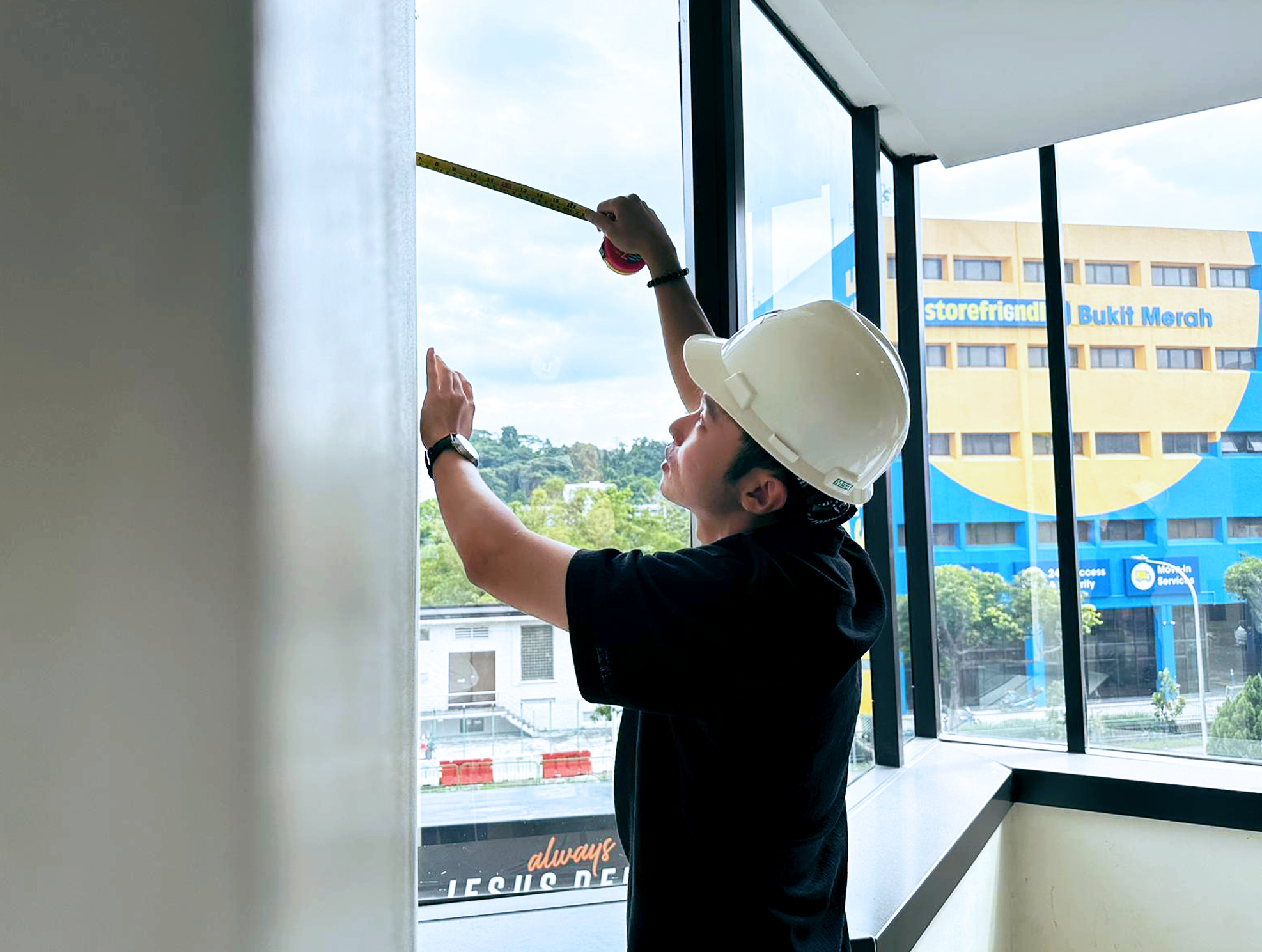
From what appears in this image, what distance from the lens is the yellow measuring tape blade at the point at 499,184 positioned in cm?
102

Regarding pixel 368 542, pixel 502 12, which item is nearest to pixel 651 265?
pixel 502 12

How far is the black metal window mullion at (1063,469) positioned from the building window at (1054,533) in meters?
0.02

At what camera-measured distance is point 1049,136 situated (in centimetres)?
A: 272

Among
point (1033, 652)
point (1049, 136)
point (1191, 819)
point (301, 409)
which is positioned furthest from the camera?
point (1033, 652)

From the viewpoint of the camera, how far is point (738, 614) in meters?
0.96

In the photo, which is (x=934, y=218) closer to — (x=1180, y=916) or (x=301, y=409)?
(x=1180, y=916)

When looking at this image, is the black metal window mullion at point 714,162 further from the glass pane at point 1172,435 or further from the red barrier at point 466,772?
the glass pane at point 1172,435

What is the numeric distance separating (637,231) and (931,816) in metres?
1.61

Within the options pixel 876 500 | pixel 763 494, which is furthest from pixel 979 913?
pixel 763 494

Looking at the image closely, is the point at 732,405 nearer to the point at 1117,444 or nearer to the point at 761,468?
the point at 761,468

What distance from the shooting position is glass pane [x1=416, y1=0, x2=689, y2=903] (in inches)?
49.7

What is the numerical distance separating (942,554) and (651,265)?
6.64 ft

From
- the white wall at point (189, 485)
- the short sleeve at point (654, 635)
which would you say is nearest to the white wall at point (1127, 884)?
the short sleeve at point (654, 635)

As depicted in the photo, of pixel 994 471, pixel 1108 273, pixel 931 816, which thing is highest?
pixel 1108 273
